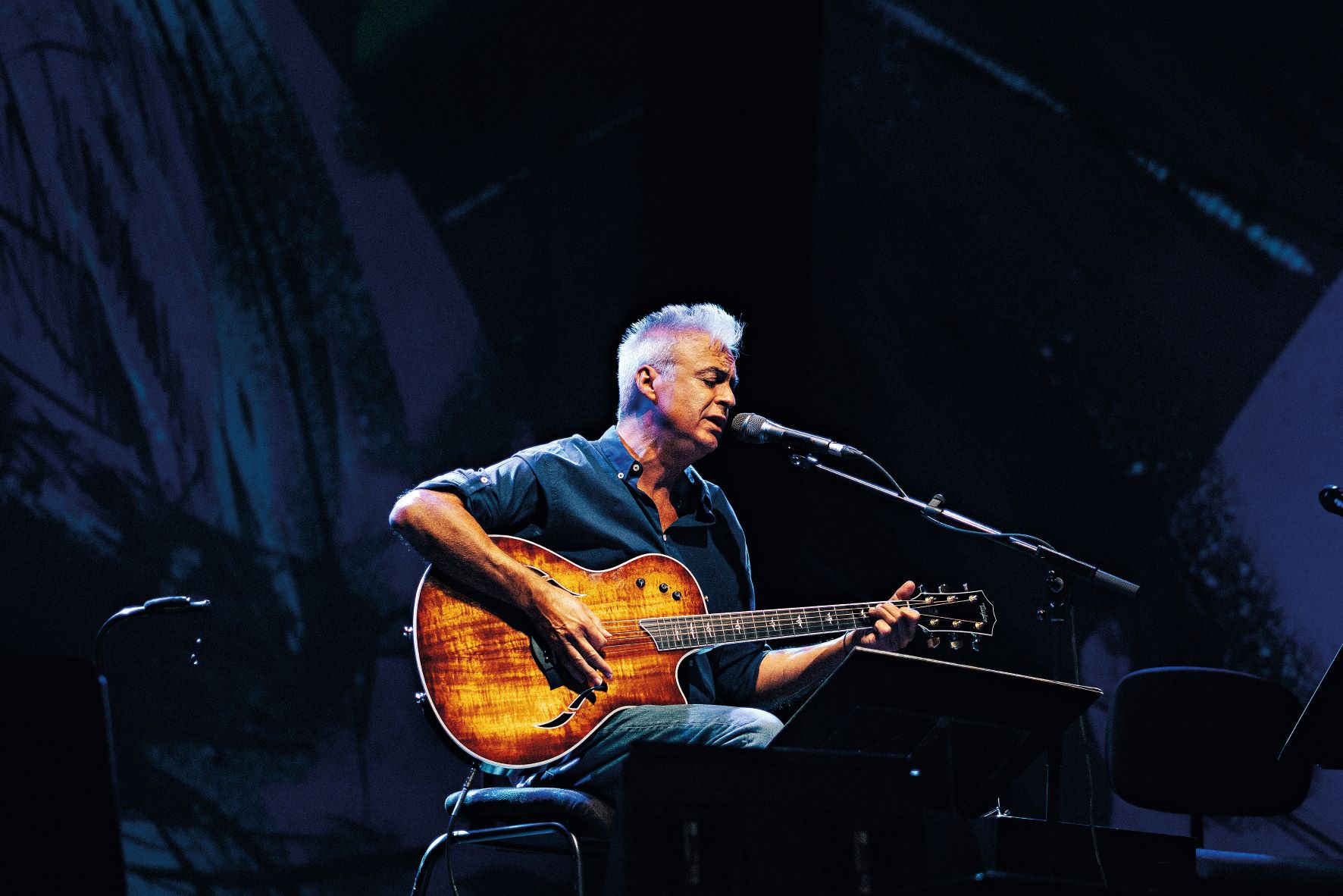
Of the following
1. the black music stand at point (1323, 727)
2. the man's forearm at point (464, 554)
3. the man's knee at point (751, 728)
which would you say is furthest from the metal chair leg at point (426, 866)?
the black music stand at point (1323, 727)

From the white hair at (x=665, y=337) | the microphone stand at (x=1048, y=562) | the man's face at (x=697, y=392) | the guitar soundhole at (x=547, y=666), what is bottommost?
the guitar soundhole at (x=547, y=666)

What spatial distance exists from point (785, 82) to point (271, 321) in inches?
92.9

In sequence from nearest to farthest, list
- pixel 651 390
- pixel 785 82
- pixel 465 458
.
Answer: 1. pixel 651 390
2. pixel 465 458
3. pixel 785 82

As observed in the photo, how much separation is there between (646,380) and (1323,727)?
1.96 meters

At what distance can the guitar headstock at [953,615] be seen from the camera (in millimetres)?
3523

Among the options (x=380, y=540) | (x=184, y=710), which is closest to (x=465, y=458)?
(x=380, y=540)

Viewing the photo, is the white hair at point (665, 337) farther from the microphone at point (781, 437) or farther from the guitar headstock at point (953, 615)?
the guitar headstock at point (953, 615)

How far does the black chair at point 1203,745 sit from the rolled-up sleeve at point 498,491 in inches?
79.1

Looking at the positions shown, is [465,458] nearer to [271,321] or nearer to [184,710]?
[271,321]

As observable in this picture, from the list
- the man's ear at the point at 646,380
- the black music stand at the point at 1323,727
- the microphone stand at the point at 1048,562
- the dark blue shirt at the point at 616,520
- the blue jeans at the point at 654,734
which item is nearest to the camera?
the black music stand at the point at 1323,727

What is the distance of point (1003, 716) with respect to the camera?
2809 millimetres

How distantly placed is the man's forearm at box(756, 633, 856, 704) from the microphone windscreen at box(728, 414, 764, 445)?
60cm

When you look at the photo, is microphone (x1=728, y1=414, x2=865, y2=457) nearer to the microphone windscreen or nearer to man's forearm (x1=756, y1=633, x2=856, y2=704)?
the microphone windscreen

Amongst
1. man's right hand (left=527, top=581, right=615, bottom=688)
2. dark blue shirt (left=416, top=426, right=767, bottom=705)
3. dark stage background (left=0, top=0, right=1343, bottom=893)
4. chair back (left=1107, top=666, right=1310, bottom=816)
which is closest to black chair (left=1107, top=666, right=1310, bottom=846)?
A: chair back (left=1107, top=666, right=1310, bottom=816)
